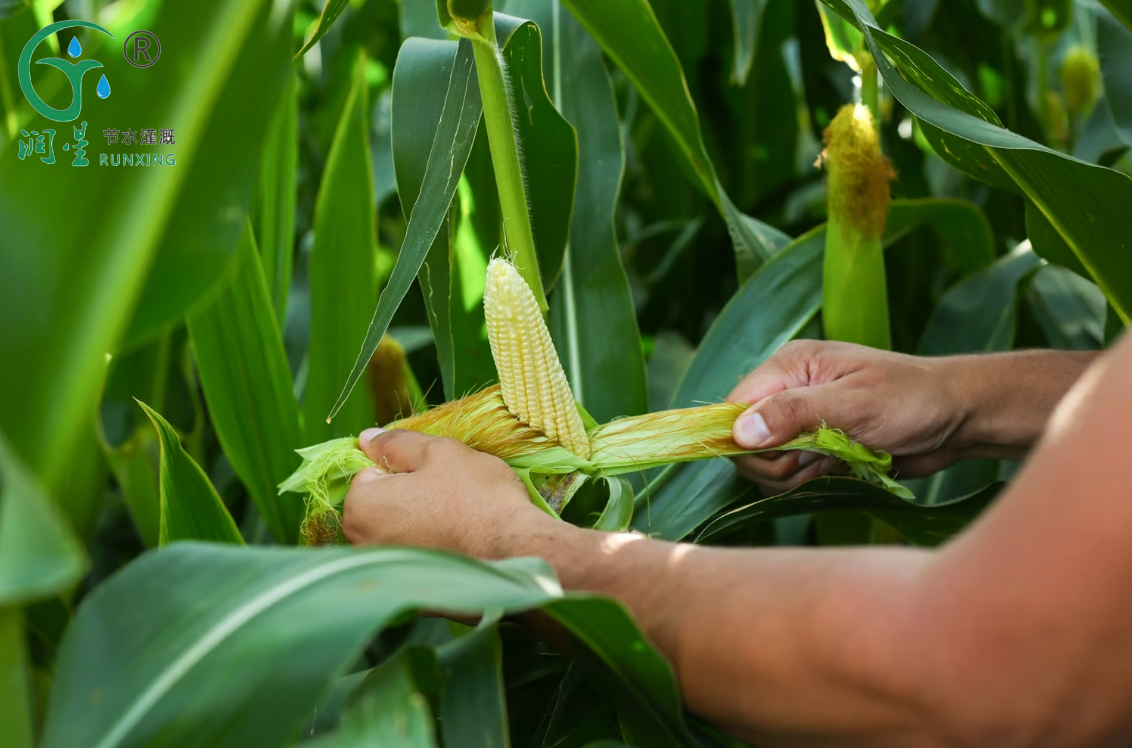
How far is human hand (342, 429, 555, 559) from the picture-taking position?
0.78 meters

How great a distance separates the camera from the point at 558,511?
3.13 ft

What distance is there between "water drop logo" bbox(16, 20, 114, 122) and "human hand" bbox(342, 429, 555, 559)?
0.40 metres

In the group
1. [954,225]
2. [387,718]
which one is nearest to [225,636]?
[387,718]

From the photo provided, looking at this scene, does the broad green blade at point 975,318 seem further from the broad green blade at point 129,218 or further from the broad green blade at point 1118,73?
the broad green blade at point 129,218

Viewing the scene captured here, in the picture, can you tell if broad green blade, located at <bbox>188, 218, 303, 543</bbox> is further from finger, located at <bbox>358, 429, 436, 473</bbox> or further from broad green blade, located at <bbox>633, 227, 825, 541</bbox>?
broad green blade, located at <bbox>633, 227, 825, 541</bbox>

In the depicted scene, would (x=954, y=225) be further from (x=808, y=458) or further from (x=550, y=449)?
(x=550, y=449)

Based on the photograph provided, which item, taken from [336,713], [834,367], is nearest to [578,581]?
[336,713]

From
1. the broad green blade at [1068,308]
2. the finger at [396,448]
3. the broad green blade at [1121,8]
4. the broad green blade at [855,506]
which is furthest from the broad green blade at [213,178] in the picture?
the broad green blade at [1068,308]

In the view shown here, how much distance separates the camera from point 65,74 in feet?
2.49

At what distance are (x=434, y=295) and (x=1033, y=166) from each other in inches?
25.5

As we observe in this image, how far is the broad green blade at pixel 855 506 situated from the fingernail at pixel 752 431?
0.06 m

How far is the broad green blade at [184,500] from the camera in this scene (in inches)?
37.1

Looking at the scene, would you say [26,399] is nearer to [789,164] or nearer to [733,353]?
[733,353]

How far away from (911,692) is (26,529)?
1.44ft
